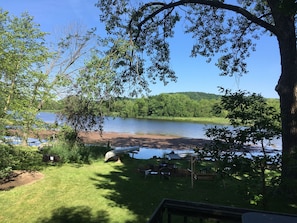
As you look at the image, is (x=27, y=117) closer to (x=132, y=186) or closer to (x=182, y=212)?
(x=132, y=186)

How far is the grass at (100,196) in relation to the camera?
6.17 m

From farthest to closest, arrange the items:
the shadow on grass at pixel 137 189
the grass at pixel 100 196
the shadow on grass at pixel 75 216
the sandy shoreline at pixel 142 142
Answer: the sandy shoreline at pixel 142 142 < the shadow on grass at pixel 137 189 < the grass at pixel 100 196 < the shadow on grass at pixel 75 216

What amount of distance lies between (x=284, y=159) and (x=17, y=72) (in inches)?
285

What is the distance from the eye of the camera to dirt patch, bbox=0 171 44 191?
27.1ft

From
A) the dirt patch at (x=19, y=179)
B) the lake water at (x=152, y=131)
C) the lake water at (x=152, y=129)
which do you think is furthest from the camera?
the lake water at (x=152, y=129)

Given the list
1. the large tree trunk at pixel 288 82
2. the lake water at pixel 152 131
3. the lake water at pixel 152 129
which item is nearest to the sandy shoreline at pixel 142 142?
the lake water at pixel 152 131

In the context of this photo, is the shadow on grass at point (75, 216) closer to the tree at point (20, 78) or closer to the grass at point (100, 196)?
the grass at point (100, 196)

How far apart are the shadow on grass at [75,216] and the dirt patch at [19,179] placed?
2.65m

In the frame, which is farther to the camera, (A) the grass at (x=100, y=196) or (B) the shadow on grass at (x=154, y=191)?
(B) the shadow on grass at (x=154, y=191)

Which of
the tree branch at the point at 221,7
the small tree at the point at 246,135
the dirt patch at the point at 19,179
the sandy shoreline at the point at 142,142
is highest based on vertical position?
the tree branch at the point at 221,7

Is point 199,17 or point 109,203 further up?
point 199,17

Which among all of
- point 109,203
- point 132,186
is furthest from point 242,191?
point 132,186

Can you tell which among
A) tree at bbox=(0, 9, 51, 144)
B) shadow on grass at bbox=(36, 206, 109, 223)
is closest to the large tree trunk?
shadow on grass at bbox=(36, 206, 109, 223)

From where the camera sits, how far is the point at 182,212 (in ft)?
9.88
